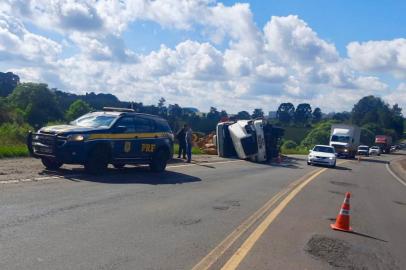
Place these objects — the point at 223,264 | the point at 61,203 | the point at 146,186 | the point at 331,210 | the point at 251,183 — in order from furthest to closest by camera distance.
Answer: the point at 251,183 → the point at 146,186 → the point at 331,210 → the point at 61,203 → the point at 223,264

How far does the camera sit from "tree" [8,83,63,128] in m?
49.4

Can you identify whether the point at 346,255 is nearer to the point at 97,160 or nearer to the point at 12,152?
the point at 97,160

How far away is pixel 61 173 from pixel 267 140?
21360 mm

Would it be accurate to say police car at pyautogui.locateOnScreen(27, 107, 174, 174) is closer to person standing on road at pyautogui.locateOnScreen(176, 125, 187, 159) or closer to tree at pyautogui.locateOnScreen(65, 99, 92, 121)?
person standing on road at pyautogui.locateOnScreen(176, 125, 187, 159)

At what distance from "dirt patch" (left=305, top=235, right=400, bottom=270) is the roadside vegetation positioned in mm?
10745

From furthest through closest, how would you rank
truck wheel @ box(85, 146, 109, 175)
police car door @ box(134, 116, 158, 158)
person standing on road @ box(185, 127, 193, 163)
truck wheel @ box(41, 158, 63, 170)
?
person standing on road @ box(185, 127, 193, 163)
police car door @ box(134, 116, 158, 158)
truck wheel @ box(41, 158, 63, 170)
truck wheel @ box(85, 146, 109, 175)

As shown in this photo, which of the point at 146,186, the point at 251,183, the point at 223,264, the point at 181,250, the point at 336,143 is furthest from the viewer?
the point at 336,143

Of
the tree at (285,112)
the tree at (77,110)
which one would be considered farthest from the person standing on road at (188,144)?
the tree at (285,112)

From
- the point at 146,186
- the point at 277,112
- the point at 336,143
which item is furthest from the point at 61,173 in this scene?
the point at 277,112

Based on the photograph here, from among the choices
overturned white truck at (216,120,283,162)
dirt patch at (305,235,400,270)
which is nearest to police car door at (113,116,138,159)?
dirt patch at (305,235,400,270)

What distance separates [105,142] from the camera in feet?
47.1

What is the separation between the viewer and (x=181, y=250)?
6941 millimetres

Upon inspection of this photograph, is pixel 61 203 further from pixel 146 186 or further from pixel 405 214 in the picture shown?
pixel 405 214

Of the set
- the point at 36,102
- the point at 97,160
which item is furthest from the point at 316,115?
the point at 97,160
